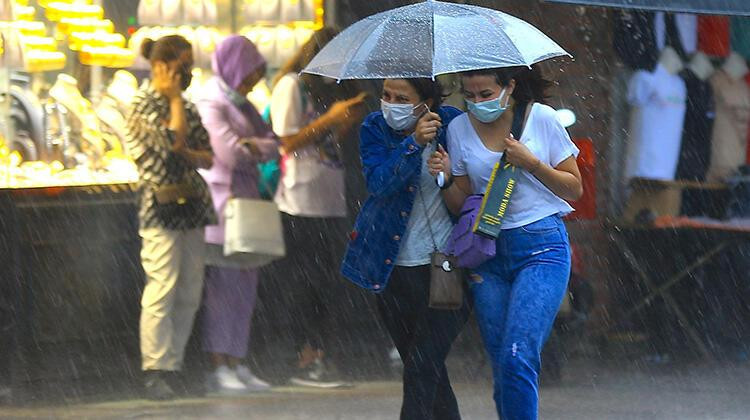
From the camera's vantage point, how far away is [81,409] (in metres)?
7.69

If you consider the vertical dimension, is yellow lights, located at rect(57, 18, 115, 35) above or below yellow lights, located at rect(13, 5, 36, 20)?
below

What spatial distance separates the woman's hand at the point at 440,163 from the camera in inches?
217

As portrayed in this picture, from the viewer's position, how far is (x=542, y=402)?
8102 millimetres

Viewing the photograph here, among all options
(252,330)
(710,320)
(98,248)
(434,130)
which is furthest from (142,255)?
(710,320)

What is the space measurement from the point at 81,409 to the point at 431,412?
264 centimetres

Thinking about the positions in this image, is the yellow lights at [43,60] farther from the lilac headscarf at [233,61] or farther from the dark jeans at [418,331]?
the dark jeans at [418,331]

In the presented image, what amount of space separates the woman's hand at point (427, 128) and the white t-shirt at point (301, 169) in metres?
2.65

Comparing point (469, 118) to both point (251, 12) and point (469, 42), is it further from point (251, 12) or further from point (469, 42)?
point (251, 12)

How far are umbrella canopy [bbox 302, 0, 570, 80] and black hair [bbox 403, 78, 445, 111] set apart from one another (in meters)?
0.14

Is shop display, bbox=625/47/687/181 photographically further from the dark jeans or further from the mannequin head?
the dark jeans

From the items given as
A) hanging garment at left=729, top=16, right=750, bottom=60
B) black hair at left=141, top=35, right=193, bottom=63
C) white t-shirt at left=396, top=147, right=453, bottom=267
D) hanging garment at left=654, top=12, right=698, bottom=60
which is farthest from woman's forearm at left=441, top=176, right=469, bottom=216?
hanging garment at left=729, top=16, right=750, bottom=60

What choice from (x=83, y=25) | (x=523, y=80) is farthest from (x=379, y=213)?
(x=83, y=25)

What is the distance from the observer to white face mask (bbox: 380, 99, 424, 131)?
219 inches

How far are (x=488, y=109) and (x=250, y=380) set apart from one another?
3272 mm
